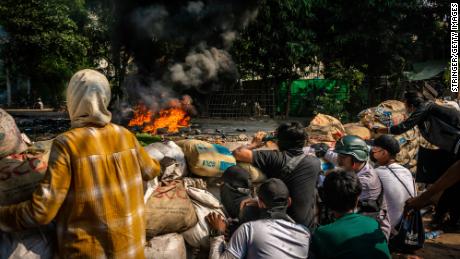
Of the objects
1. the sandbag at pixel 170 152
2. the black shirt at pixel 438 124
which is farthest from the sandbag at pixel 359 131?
the sandbag at pixel 170 152

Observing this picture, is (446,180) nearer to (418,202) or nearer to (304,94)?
(418,202)

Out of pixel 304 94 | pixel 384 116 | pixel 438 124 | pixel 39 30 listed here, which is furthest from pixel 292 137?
pixel 304 94

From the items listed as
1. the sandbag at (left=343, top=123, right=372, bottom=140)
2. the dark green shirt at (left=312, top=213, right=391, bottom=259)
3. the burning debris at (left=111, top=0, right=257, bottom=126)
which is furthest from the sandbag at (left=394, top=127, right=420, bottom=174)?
the burning debris at (left=111, top=0, right=257, bottom=126)

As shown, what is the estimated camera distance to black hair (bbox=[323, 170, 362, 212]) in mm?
2166

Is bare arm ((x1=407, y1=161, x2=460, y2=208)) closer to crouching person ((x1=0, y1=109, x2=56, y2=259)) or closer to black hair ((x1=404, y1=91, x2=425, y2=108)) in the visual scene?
crouching person ((x1=0, y1=109, x2=56, y2=259))

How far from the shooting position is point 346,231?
6.68 ft

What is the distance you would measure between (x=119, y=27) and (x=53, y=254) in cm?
1611

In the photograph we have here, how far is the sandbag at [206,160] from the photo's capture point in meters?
3.57

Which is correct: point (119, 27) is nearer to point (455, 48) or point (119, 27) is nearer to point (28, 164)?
point (455, 48)

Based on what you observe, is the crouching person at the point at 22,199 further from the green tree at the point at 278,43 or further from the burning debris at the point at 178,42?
the green tree at the point at 278,43

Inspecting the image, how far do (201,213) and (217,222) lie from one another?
22 centimetres

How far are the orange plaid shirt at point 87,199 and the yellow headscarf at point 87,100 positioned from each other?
0.18ft

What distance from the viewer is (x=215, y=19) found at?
16.8 meters

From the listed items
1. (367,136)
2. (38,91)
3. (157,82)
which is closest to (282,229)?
(367,136)
